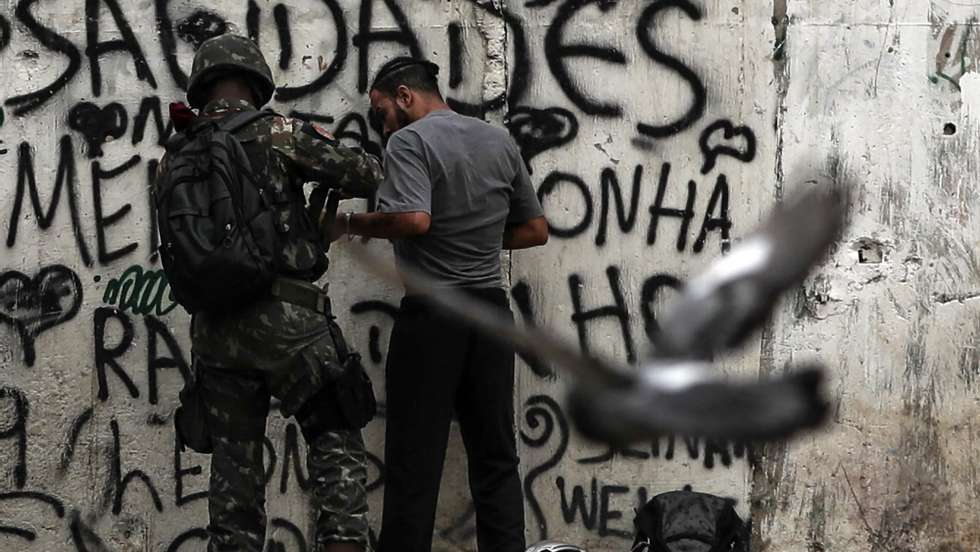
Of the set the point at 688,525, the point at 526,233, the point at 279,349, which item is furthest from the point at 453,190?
the point at 688,525

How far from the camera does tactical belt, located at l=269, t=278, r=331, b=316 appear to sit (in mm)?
4617

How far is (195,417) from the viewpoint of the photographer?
4750 millimetres

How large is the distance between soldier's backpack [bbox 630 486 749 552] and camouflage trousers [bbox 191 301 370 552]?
3.19 ft

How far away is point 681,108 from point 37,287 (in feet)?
7.33

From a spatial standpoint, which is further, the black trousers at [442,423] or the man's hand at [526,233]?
the man's hand at [526,233]

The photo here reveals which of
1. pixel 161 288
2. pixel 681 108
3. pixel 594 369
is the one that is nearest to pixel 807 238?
pixel 594 369

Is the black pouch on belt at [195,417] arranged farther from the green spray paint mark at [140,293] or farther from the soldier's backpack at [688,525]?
the soldier's backpack at [688,525]

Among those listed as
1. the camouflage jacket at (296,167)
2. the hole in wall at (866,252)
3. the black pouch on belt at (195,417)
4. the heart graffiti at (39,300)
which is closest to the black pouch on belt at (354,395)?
the camouflage jacket at (296,167)

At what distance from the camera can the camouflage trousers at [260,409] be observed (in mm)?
4605

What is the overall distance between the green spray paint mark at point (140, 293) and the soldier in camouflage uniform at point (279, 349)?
2.46 feet

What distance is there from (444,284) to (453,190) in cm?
29

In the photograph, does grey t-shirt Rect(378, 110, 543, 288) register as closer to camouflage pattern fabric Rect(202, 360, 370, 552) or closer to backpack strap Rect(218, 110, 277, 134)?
backpack strap Rect(218, 110, 277, 134)

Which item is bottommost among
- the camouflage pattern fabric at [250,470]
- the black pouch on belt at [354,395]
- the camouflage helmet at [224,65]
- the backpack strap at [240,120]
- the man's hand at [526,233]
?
the camouflage pattern fabric at [250,470]

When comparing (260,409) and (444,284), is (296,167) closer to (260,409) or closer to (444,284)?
(444,284)
